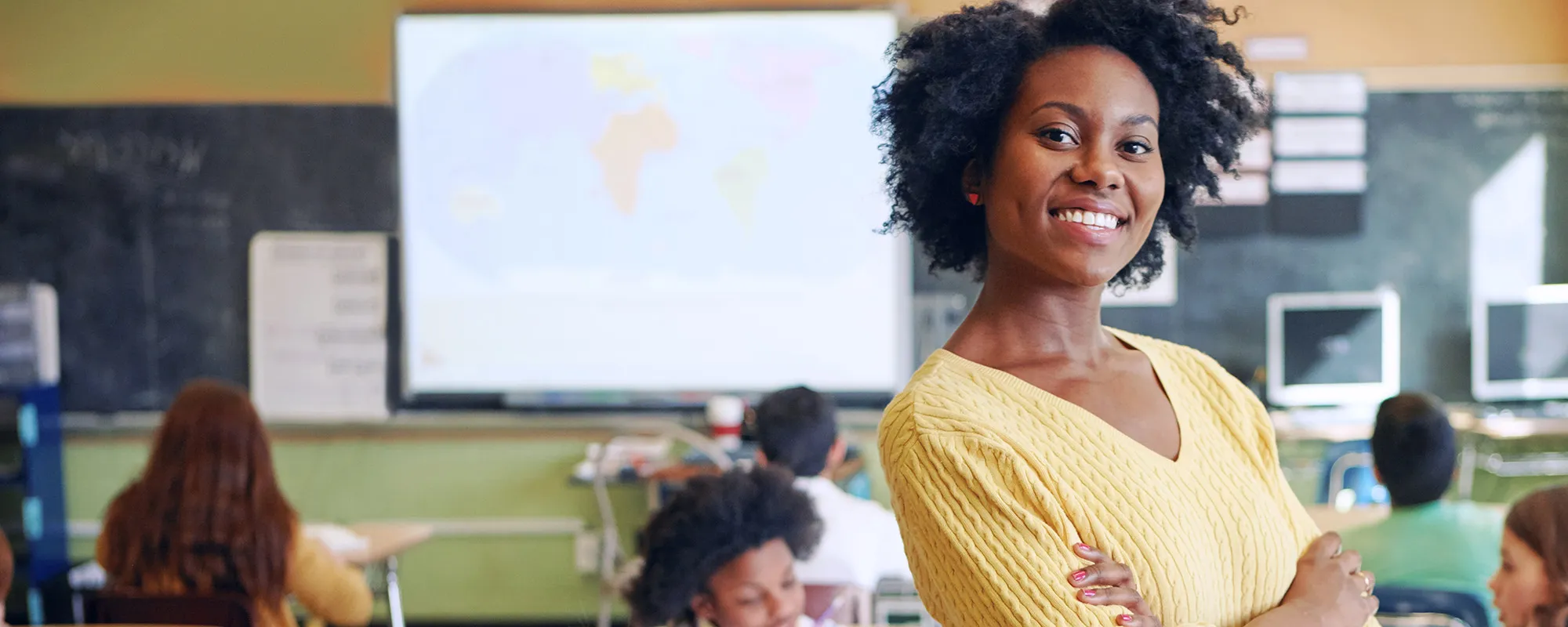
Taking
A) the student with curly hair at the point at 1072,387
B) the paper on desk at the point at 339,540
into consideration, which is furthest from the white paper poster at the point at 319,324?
the student with curly hair at the point at 1072,387

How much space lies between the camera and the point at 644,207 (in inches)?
165

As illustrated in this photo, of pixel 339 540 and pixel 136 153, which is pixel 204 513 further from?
pixel 136 153

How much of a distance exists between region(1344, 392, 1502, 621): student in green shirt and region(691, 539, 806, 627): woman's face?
1.08m

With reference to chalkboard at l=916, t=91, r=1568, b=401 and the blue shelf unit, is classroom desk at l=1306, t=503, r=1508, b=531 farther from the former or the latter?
the blue shelf unit

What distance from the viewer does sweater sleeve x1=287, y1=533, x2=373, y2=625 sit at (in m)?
2.51

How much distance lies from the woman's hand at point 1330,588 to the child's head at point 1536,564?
106 cm

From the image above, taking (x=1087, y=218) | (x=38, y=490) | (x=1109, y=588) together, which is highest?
(x=1087, y=218)

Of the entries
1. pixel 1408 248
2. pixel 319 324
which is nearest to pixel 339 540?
pixel 319 324

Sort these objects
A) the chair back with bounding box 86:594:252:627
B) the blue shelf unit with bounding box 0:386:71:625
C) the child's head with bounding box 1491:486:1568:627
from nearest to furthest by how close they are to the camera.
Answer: the child's head with bounding box 1491:486:1568:627 → the chair back with bounding box 86:594:252:627 → the blue shelf unit with bounding box 0:386:71:625

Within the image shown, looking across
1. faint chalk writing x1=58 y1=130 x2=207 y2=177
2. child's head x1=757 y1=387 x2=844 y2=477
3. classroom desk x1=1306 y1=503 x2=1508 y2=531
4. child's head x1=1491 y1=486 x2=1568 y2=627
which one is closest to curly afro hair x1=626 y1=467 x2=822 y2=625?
child's head x1=757 y1=387 x2=844 y2=477

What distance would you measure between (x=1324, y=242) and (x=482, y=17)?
122 inches

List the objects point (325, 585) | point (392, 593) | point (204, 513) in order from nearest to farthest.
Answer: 1. point (204, 513)
2. point (325, 585)
3. point (392, 593)

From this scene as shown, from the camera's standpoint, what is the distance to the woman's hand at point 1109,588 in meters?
0.83

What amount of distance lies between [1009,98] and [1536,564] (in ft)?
4.66
